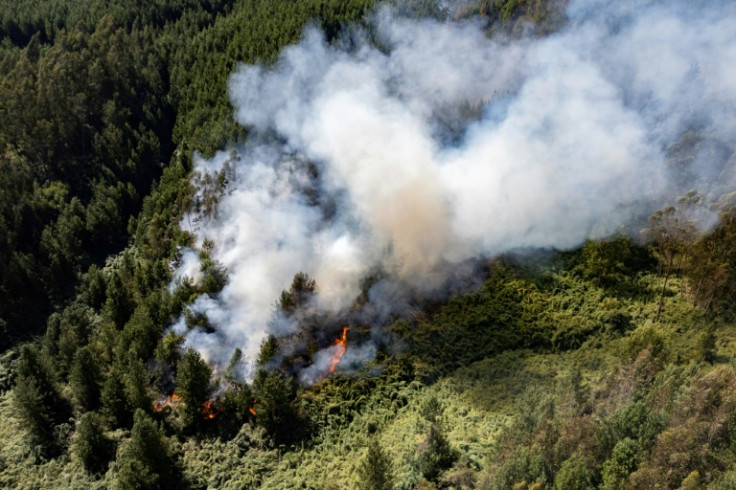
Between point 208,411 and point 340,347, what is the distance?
11773 mm

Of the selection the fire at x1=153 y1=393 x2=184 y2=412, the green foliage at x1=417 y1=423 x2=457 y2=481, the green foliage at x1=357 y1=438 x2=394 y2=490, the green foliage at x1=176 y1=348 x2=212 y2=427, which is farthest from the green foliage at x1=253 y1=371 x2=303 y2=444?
the green foliage at x1=417 y1=423 x2=457 y2=481

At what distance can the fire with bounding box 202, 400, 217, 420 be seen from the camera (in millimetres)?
42688

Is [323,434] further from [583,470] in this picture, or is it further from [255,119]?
[255,119]

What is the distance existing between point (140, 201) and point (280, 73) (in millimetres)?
27975

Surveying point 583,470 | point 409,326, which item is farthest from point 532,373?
point 583,470

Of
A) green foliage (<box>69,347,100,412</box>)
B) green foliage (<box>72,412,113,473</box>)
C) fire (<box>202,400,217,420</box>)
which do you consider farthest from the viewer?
green foliage (<box>69,347,100,412</box>)

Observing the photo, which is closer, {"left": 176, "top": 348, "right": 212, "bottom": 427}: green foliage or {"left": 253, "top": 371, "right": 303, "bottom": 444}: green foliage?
{"left": 253, "top": 371, "right": 303, "bottom": 444}: green foliage

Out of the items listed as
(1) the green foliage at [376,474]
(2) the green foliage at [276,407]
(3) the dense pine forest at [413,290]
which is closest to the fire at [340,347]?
(3) the dense pine forest at [413,290]

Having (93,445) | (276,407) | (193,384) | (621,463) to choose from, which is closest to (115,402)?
(93,445)

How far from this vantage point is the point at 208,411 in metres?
42.9

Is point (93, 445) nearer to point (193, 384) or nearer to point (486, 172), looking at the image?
point (193, 384)

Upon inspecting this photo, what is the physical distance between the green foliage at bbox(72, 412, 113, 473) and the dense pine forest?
0.21 m

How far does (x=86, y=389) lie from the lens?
1871 inches

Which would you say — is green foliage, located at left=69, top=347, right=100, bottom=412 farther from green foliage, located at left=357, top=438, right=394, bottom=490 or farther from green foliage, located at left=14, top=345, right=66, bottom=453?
green foliage, located at left=357, top=438, right=394, bottom=490
